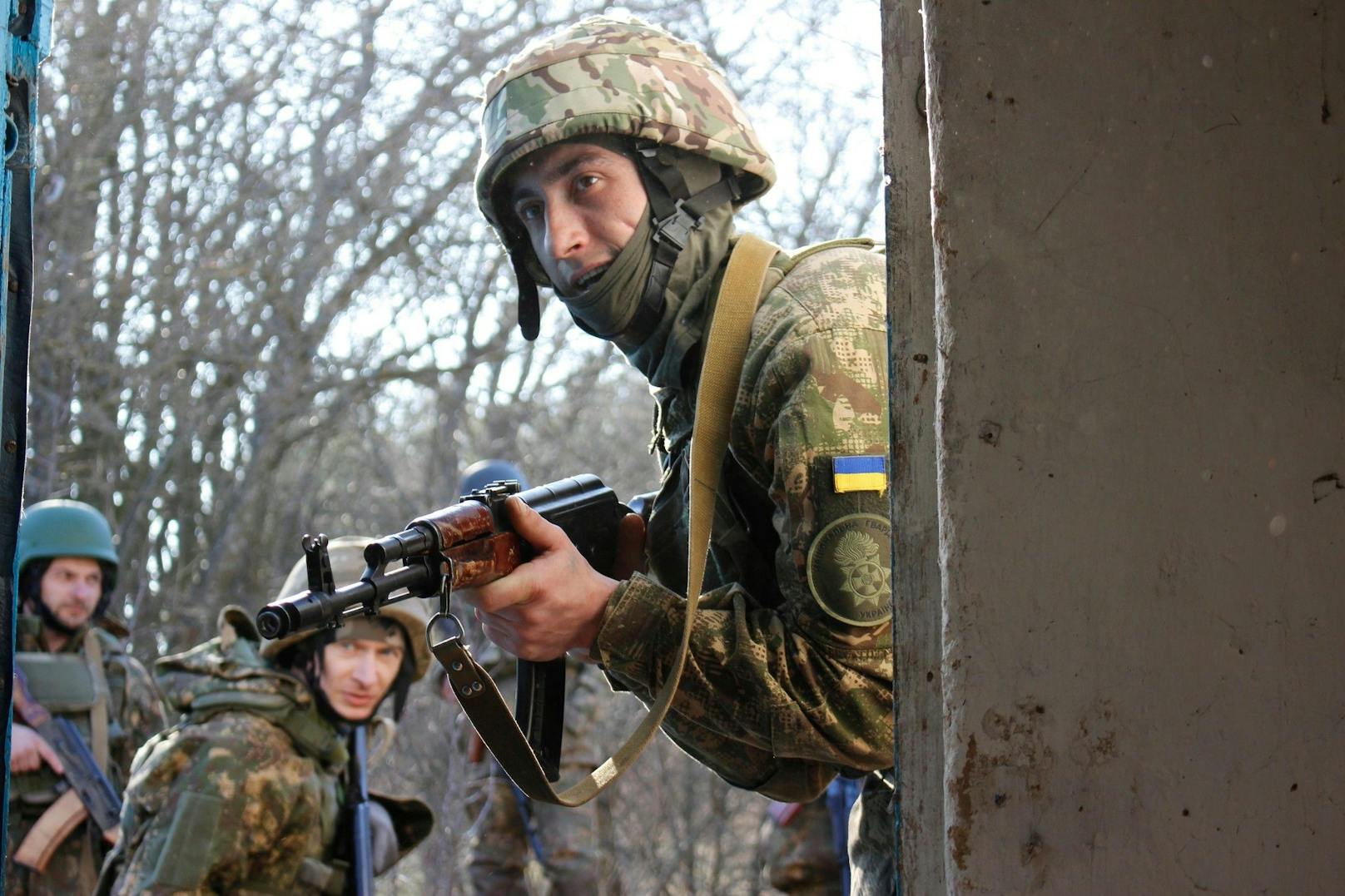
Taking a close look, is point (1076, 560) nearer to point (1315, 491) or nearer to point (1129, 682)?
point (1129, 682)

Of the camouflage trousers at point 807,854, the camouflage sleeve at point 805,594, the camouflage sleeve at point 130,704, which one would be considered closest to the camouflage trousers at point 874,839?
the camouflage sleeve at point 805,594

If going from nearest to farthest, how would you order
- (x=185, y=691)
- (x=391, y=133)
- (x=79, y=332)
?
1. (x=185, y=691)
2. (x=79, y=332)
3. (x=391, y=133)

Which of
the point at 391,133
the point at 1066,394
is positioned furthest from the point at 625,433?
the point at 1066,394

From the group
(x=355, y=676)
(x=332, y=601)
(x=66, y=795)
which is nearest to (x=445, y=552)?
(x=332, y=601)

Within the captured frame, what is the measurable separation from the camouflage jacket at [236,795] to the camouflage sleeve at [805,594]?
244 cm

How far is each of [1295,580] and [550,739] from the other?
194 centimetres

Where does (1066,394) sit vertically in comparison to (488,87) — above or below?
below

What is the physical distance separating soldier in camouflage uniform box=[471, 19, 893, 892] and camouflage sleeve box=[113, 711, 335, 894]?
2039 millimetres

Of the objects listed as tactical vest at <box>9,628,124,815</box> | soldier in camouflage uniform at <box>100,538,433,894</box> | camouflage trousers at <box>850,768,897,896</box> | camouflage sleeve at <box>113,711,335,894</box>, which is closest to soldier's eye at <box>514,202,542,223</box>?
camouflage trousers at <box>850,768,897,896</box>

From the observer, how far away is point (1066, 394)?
1619 mm

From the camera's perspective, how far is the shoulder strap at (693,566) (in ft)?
8.59

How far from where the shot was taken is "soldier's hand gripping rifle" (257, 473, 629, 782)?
249 centimetres

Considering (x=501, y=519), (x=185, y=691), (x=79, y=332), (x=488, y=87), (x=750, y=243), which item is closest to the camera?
(x=501, y=519)

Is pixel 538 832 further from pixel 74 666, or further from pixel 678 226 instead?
pixel 678 226
